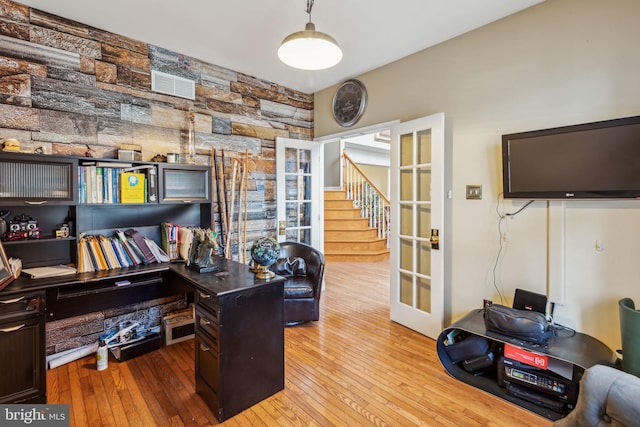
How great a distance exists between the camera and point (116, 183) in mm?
2584

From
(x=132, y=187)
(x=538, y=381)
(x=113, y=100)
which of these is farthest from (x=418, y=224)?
(x=113, y=100)

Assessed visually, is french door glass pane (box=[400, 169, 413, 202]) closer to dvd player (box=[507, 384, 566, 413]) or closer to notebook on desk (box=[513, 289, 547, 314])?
notebook on desk (box=[513, 289, 547, 314])

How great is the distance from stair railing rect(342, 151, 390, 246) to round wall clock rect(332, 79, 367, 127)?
3283 mm

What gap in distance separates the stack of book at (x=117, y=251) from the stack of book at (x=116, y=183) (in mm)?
335

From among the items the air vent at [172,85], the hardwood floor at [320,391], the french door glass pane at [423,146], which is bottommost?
the hardwood floor at [320,391]

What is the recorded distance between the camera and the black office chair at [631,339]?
1740 millimetres

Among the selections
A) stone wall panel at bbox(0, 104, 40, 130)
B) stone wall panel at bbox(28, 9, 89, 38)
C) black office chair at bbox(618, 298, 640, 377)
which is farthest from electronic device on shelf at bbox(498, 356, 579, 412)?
stone wall panel at bbox(28, 9, 89, 38)

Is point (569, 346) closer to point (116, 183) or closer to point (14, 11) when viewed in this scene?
point (116, 183)

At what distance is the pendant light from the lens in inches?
74.0

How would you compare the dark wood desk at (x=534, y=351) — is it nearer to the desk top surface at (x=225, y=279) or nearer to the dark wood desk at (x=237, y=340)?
the dark wood desk at (x=237, y=340)

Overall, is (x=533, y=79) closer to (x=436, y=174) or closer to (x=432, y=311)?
(x=436, y=174)

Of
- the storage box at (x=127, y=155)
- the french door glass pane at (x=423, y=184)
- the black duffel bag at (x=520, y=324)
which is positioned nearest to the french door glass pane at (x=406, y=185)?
the french door glass pane at (x=423, y=184)

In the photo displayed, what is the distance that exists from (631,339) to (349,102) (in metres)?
3.33

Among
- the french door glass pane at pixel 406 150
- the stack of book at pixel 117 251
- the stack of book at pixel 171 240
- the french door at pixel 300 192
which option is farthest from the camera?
the french door at pixel 300 192
